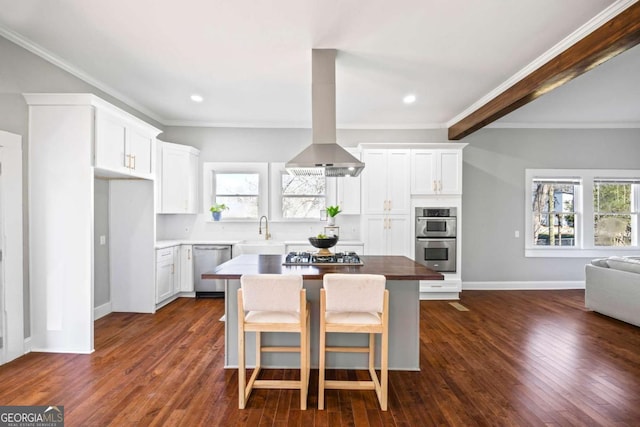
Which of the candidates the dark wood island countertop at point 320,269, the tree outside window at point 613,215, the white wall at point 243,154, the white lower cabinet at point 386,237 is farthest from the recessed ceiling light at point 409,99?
the tree outside window at point 613,215

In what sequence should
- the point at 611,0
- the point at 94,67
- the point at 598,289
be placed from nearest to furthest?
the point at 611,0, the point at 94,67, the point at 598,289

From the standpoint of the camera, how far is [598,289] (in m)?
4.34

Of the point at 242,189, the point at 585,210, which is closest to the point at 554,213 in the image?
the point at 585,210

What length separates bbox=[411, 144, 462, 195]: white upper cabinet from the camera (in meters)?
5.21

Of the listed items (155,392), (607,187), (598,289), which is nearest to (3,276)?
(155,392)

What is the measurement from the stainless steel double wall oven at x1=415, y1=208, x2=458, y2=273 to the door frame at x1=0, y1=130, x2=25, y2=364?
496cm

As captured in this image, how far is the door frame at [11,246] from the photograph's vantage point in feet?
9.32

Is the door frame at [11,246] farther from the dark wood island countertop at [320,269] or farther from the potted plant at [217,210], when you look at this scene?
the potted plant at [217,210]

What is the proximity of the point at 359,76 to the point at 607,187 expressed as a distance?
5.47 meters

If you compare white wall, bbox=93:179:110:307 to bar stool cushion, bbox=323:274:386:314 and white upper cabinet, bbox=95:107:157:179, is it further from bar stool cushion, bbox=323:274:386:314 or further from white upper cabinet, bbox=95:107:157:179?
bar stool cushion, bbox=323:274:386:314

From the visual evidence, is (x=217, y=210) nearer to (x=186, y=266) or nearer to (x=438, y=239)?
(x=186, y=266)

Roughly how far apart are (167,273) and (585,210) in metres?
7.32

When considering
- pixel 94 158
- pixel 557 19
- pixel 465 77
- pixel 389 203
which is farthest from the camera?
pixel 389 203

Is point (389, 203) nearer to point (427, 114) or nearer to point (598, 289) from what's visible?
point (427, 114)
